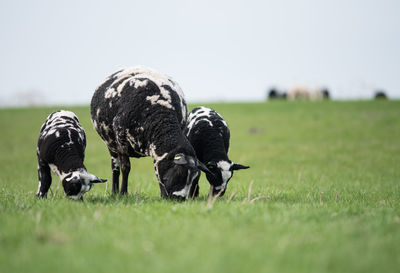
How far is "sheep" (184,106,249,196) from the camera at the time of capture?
25.0ft

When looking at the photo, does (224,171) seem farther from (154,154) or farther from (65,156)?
(65,156)

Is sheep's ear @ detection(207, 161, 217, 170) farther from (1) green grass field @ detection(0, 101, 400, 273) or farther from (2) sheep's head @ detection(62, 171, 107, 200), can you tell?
(2) sheep's head @ detection(62, 171, 107, 200)

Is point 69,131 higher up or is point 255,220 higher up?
point 69,131

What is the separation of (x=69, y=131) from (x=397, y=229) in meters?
6.32

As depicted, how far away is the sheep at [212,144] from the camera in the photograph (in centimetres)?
763

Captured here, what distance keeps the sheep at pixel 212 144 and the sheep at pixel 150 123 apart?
604 millimetres

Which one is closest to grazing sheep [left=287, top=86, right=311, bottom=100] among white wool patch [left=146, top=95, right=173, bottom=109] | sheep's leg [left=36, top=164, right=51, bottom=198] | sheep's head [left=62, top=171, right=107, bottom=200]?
white wool patch [left=146, top=95, right=173, bottom=109]

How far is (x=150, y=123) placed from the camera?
7258 millimetres

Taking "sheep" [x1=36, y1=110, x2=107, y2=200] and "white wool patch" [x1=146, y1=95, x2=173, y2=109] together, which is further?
"white wool patch" [x1=146, y1=95, x2=173, y2=109]

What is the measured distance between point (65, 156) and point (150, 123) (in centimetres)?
183

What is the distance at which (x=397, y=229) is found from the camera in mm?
4367

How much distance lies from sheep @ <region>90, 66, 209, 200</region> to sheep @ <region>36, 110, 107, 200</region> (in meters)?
0.69

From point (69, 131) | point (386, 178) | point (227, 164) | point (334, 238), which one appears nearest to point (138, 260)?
point (334, 238)

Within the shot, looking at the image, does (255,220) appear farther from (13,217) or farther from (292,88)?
(292,88)
